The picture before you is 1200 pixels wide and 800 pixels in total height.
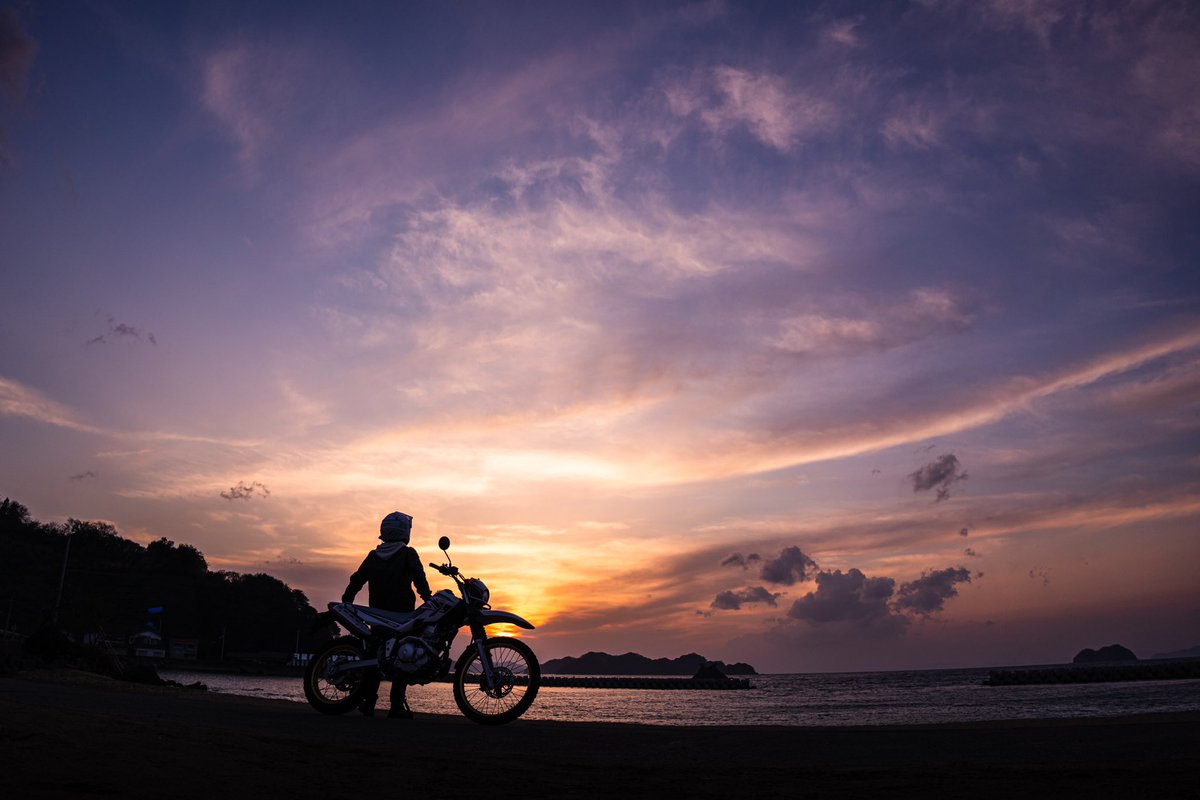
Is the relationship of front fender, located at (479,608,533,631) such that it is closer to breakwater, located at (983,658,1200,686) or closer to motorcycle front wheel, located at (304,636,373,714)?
motorcycle front wheel, located at (304,636,373,714)

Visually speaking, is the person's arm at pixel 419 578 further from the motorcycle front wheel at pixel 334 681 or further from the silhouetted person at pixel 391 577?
the motorcycle front wheel at pixel 334 681

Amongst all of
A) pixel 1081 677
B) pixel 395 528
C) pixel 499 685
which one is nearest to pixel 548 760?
pixel 499 685

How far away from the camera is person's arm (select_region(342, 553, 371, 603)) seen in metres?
10.2

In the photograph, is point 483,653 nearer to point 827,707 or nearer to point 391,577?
point 391,577

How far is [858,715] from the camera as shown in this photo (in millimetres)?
46500

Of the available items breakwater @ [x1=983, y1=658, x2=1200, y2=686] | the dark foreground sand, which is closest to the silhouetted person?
the dark foreground sand

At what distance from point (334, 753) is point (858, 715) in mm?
47189

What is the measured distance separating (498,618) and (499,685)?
2.56ft

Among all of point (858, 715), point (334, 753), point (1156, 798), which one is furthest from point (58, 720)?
point (858, 715)

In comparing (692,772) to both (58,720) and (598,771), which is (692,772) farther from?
(58,720)

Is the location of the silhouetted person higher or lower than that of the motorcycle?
higher

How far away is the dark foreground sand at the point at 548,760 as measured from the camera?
13.8ft

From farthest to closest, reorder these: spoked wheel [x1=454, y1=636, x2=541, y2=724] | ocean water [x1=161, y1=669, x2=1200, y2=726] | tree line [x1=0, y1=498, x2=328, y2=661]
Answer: tree line [x1=0, y1=498, x2=328, y2=661] → ocean water [x1=161, y1=669, x2=1200, y2=726] → spoked wheel [x1=454, y1=636, x2=541, y2=724]

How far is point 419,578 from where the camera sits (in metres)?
10.5
